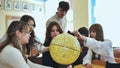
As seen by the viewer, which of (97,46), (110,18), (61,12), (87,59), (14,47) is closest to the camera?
(14,47)

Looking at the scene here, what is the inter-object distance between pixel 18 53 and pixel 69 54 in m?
0.42

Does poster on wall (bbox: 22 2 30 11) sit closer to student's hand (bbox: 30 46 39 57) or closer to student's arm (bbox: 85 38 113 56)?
student's hand (bbox: 30 46 39 57)

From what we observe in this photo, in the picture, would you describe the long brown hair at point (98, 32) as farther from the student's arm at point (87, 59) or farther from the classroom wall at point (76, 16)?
the classroom wall at point (76, 16)

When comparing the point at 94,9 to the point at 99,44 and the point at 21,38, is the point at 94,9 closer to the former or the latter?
the point at 99,44

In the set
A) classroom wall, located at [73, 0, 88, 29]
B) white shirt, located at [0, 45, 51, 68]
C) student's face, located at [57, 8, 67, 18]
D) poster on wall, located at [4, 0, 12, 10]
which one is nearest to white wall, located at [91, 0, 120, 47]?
classroom wall, located at [73, 0, 88, 29]

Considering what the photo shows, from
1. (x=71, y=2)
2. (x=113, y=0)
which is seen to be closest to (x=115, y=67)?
(x=113, y=0)

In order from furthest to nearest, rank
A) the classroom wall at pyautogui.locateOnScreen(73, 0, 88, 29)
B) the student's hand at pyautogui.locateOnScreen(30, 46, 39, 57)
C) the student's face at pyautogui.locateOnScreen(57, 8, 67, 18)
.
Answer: the classroom wall at pyautogui.locateOnScreen(73, 0, 88, 29), the student's face at pyautogui.locateOnScreen(57, 8, 67, 18), the student's hand at pyautogui.locateOnScreen(30, 46, 39, 57)

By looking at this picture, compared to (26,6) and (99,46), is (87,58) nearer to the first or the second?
(99,46)

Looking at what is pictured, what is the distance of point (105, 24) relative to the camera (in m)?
4.65

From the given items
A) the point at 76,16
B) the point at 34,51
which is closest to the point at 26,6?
the point at 76,16

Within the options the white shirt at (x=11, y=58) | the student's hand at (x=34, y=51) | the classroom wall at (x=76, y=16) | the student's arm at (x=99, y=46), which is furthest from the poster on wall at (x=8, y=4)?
the white shirt at (x=11, y=58)

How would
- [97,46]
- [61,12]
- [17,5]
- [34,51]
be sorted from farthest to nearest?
[17,5]
[61,12]
[34,51]
[97,46]

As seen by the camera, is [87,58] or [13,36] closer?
[13,36]

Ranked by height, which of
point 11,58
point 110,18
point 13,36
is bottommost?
point 11,58
